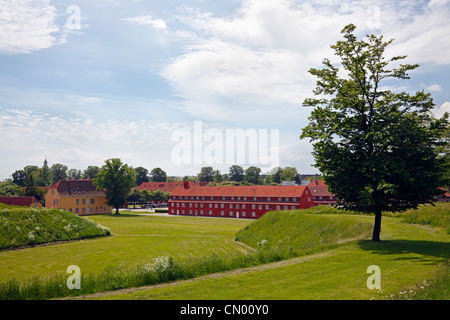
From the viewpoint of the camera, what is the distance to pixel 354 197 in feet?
77.4

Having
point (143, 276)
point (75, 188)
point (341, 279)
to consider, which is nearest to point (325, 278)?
point (341, 279)

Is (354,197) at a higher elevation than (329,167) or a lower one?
lower

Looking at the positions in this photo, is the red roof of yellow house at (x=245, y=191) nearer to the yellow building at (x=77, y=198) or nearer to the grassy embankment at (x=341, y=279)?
the yellow building at (x=77, y=198)

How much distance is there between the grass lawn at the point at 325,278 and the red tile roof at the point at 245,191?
223ft

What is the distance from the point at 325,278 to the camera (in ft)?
47.4

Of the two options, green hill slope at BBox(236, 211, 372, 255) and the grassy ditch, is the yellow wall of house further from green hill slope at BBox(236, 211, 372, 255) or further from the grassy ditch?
the grassy ditch

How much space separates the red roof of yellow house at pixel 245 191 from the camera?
8981cm

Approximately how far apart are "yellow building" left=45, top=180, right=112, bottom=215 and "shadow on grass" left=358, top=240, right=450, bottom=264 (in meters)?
97.0

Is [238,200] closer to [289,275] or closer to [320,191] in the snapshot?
[320,191]

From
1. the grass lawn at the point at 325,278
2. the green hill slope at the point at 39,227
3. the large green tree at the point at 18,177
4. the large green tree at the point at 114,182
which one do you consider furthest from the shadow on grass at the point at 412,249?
the large green tree at the point at 18,177

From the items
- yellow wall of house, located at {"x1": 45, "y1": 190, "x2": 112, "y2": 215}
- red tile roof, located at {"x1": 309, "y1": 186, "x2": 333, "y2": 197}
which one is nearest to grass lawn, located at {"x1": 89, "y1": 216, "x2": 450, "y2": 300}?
red tile roof, located at {"x1": 309, "y1": 186, "x2": 333, "y2": 197}

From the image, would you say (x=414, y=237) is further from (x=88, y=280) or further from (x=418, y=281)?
(x=88, y=280)

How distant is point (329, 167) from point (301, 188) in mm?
Result: 68614
